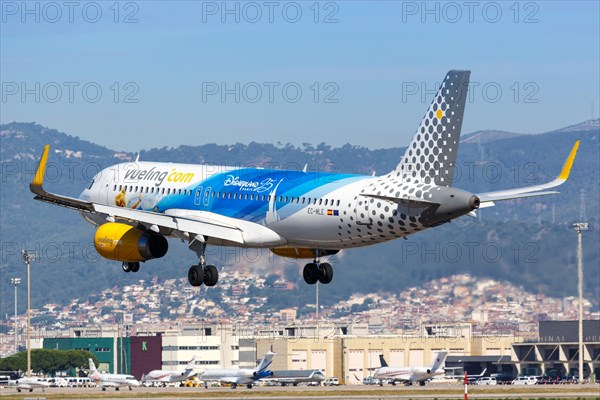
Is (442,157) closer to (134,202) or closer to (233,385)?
(134,202)

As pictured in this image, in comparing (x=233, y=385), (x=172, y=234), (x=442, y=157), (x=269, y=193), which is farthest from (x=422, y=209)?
(x=233, y=385)

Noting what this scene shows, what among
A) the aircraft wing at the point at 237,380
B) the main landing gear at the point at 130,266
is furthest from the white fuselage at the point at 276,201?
the aircraft wing at the point at 237,380

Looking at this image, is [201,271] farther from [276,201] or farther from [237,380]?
[237,380]

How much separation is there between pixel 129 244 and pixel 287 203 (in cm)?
1034

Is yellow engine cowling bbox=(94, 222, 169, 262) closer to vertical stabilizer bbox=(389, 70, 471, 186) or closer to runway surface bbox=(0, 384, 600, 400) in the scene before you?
vertical stabilizer bbox=(389, 70, 471, 186)

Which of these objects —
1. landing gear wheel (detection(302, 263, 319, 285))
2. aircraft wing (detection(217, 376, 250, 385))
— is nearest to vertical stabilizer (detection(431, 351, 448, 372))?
aircraft wing (detection(217, 376, 250, 385))

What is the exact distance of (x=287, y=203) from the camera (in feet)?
277

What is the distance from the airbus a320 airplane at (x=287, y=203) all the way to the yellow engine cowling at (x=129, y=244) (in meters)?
0.06

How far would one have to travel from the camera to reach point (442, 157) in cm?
8025

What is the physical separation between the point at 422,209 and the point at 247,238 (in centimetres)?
1219

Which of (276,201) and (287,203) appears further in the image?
(276,201)

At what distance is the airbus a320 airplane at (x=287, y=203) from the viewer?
8000 centimetres

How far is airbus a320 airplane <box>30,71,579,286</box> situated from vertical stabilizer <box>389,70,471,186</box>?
0.18 feet

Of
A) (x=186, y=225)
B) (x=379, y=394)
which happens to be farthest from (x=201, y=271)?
(x=379, y=394)
